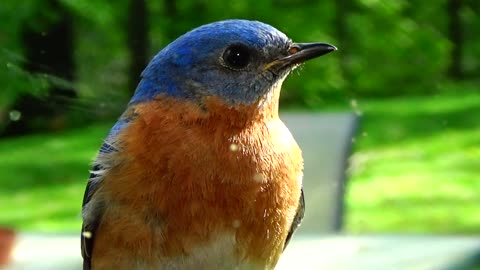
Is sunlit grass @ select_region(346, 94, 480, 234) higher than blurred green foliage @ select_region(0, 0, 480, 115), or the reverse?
blurred green foliage @ select_region(0, 0, 480, 115)

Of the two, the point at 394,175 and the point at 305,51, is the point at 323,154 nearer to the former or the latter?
the point at 305,51

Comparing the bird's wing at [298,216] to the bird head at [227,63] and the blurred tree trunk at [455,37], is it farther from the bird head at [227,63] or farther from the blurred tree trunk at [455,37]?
the blurred tree trunk at [455,37]

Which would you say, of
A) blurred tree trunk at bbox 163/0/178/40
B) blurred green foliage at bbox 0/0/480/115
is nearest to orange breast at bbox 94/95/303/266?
blurred green foliage at bbox 0/0/480/115

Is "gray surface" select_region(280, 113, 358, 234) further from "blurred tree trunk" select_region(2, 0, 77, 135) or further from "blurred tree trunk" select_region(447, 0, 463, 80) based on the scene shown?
"blurred tree trunk" select_region(447, 0, 463, 80)

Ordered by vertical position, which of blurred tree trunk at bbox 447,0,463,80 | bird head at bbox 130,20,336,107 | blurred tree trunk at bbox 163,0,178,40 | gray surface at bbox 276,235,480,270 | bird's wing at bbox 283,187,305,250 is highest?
blurred tree trunk at bbox 447,0,463,80

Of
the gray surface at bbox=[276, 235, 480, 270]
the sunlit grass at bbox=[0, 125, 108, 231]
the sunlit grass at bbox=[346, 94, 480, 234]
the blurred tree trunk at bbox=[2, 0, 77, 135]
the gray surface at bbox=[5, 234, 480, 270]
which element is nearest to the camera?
the blurred tree trunk at bbox=[2, 0, 77, 135]

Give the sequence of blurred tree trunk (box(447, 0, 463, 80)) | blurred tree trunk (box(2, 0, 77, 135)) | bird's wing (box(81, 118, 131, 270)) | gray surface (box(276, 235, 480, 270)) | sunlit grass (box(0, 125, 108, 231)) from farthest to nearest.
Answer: blurred tree trunk (box(447, 0, 463, 80)) → sunlit grass (box(0, 125, 108, 231)) → gray surface (box(276, 235, 480, 270)) → blurred tree trunk (box(2, 0, 77, 135)) → bird's wing (box(81, 118, 131, 270))

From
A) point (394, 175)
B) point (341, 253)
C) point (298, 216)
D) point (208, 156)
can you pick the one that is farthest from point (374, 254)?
point (394, 175)
